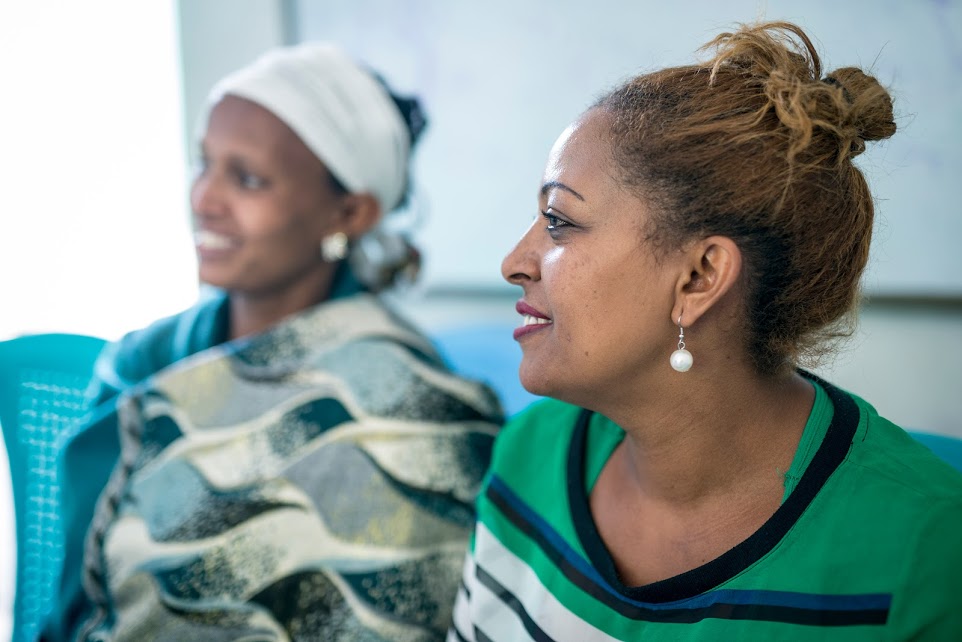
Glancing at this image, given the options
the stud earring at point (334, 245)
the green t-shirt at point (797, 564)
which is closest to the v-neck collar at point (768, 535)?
the green t-shirt at point (797, 564)

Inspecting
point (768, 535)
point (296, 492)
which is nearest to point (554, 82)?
point (296, 492)

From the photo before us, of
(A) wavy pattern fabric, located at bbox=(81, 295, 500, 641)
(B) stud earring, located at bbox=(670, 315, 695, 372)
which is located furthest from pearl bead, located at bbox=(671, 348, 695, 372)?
(A) wavy pattern fabric, located at bbox=(81, 295, 500, 641)

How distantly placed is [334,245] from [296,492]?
0.60 meters

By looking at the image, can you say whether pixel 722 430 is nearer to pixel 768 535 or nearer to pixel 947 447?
pixel 768 535

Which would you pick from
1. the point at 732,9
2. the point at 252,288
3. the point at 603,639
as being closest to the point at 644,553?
the point at 603,639

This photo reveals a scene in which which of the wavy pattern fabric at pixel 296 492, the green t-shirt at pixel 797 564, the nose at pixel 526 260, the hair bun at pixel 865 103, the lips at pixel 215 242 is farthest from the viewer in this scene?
the lips at pixel 215 242

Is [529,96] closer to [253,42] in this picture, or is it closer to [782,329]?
[253,42]

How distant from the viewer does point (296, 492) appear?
161 centimetres

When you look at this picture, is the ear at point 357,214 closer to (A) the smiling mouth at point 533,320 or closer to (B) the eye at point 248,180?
(B) the eye at point 248,180

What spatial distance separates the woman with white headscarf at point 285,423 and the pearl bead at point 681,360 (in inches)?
27.4

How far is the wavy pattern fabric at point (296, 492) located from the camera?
1515mm

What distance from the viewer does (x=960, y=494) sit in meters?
0.92

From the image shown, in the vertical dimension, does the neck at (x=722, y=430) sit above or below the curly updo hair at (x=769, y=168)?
below

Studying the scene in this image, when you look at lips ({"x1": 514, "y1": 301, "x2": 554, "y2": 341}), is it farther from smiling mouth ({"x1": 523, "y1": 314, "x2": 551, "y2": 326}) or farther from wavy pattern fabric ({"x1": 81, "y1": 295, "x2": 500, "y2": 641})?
wavy pattern fabric ({"x1": 81, "y1": 295, "x2": 500, "y2": 641})
